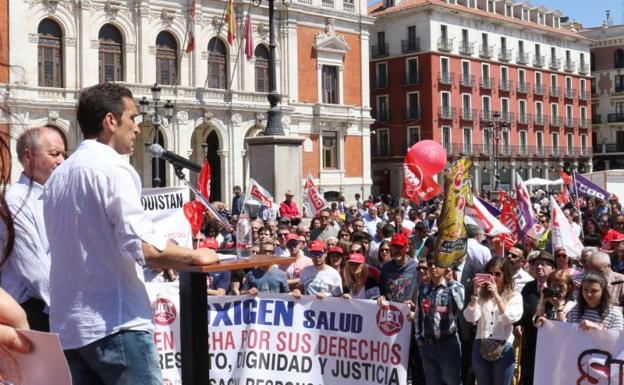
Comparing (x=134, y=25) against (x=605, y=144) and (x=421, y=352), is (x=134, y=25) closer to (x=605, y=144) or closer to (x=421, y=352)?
(x=421, y=352)

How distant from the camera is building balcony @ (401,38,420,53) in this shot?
2205 inches

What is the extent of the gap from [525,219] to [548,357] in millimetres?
6571

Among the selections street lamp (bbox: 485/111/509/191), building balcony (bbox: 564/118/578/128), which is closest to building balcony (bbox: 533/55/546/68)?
building balcony (bbox: 564/118/578/128)

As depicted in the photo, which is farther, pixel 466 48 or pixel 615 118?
pixel 615 118

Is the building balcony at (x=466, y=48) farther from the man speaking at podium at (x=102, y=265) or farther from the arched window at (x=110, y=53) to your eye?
the man speaking at podium at (x=102, y=265)

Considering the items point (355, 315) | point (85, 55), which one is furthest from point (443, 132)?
point (355, 315)

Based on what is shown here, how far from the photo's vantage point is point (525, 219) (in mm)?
12750

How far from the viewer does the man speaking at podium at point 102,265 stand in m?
3.34

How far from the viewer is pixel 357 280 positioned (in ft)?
26.3

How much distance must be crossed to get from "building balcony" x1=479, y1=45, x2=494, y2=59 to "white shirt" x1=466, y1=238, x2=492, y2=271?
5195 cm

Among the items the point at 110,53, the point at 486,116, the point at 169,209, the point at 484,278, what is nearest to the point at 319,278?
the point at 484,278

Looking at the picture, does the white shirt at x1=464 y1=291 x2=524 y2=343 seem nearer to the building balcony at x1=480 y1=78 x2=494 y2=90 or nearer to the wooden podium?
the wooden podium

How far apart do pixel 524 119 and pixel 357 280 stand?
58499 millimetres

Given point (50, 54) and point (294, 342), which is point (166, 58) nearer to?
point (50, 54)
